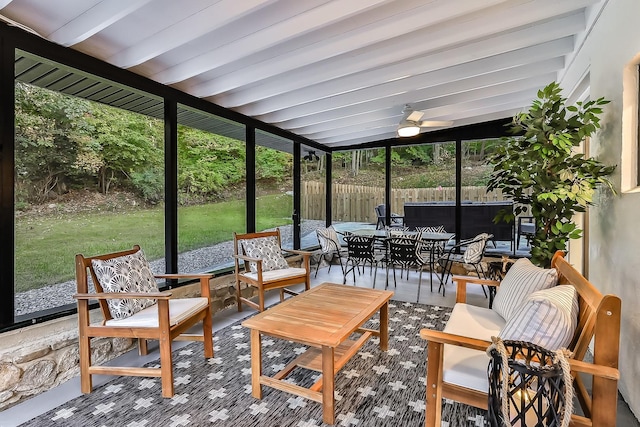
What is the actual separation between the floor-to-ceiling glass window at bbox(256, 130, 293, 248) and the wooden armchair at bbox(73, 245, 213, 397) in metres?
2.30

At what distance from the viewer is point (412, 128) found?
156 inches

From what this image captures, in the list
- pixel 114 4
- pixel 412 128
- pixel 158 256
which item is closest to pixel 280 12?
pixel 114 4

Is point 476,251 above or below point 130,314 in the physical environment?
above

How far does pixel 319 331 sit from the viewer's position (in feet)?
6.45

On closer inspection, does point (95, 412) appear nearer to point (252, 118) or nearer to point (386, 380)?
point (386, 380)

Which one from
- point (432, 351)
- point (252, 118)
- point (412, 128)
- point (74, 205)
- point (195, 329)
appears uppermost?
point (252, 118)

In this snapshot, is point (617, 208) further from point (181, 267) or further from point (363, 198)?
point (363, 198)

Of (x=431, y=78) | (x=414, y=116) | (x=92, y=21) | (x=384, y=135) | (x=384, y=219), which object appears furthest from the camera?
(x=384, y=219)

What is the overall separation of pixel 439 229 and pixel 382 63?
3.47m

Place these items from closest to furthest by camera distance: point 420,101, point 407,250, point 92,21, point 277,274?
point 92,21 < point 277,274 < point 420,101 < point 407,250

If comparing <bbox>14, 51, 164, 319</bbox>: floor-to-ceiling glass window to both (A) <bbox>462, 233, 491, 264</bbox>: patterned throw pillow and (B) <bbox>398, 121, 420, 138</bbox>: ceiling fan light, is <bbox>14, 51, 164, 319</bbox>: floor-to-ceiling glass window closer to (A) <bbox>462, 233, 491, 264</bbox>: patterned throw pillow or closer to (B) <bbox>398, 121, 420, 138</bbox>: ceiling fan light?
(B) <bbox>398, 121, 420, 138</bbox>: ceiling fan light

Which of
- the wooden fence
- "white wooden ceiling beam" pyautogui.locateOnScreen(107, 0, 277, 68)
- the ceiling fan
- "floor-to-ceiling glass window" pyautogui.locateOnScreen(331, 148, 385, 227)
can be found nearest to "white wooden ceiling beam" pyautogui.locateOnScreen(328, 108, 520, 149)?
"floor-to-ceiling glass window" pyautogui.locateOnScreen(331, 148, 385, 227)

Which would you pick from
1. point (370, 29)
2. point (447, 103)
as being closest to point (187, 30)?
point (370, 29)

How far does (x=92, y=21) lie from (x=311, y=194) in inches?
173
